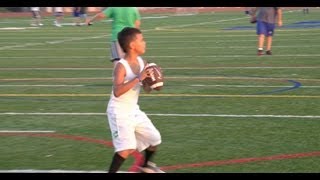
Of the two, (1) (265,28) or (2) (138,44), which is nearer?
(2) (138,44)

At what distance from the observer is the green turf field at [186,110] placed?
23.5ft

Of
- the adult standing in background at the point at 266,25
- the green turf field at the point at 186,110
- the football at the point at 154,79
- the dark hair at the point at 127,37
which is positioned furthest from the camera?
A: the adult standing in background at the point at 266,25

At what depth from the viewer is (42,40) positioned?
27672 mm

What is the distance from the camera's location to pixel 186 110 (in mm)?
10500

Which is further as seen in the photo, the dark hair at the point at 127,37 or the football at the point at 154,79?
the dark hair at the point at 127,37

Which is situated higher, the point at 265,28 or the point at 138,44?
the point at 138,44

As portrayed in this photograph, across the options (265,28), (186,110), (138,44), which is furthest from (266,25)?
(138,44)

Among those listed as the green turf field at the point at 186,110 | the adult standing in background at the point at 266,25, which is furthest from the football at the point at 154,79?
the adult standing in background at the point at 266,25

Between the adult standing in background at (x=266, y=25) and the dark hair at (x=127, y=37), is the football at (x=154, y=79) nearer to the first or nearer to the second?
the dark hair at (x=127, y=37)

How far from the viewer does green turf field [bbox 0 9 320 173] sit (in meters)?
7.15

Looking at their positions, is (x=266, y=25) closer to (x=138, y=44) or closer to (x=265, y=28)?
(x=265, y=28)

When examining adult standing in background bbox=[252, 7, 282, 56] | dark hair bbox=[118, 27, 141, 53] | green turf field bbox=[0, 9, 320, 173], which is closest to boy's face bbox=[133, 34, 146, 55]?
dark hair bbox=[118, 27, 141, 53]

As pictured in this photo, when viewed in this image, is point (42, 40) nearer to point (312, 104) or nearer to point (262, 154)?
point (312, 104)

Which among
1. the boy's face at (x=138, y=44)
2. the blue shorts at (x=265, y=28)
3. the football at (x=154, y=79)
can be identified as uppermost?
the boy's face at (x=138, y=44)
